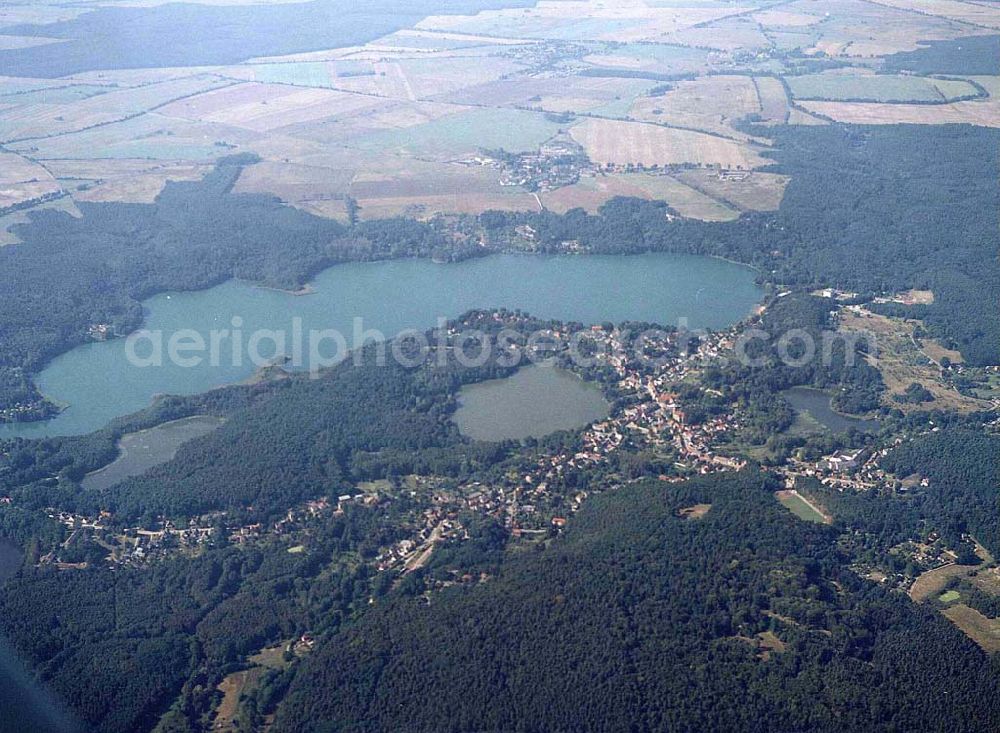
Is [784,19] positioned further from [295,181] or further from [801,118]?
[295,181]

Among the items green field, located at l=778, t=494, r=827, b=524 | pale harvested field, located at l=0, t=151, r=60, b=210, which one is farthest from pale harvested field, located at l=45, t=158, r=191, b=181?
green field, located at l=778, t=494, r=827, b=524

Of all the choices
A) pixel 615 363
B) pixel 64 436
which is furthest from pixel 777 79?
pixel 64 436

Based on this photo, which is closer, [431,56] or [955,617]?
[955,617]

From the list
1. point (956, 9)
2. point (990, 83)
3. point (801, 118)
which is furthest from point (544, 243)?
point (956, 9)

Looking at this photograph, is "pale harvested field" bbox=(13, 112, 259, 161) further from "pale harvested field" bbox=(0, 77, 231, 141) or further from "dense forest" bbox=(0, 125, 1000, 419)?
"dense forest" bbox=(0, 125, 1000, 419)

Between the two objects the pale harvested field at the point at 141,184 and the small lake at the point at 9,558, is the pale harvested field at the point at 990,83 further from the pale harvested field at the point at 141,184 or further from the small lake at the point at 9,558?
the small lake at the point at 9,558

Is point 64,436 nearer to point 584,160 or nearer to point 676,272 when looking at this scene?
point 676,272
